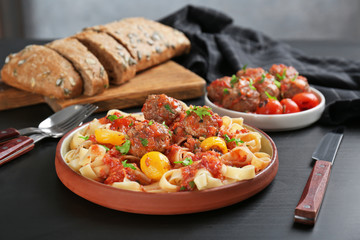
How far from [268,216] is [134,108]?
244 cm

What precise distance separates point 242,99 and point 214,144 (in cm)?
118

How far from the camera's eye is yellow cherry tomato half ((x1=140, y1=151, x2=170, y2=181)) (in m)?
3.01

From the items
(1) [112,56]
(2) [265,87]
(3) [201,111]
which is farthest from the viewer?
(1) [112,56]

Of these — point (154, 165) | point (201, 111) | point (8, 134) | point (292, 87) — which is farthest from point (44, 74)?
point (292, 87)

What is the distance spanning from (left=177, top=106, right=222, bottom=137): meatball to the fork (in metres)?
1.27

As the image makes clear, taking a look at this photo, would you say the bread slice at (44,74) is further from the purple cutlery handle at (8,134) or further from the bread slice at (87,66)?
the purple cutlery handle at (8,134)

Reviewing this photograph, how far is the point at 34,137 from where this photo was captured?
156 inches

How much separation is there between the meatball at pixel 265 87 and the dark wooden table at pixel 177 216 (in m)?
0.90

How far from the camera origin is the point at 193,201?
280 cm

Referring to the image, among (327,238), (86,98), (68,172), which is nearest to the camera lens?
(327,238)

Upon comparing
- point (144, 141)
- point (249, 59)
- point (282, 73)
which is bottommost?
point (249, 59)

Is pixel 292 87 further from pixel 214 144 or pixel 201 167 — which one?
pixel 201 167

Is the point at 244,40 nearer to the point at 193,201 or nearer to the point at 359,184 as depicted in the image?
the point at 359,184

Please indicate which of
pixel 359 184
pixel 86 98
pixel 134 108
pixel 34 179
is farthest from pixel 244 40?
pixel 34 179
